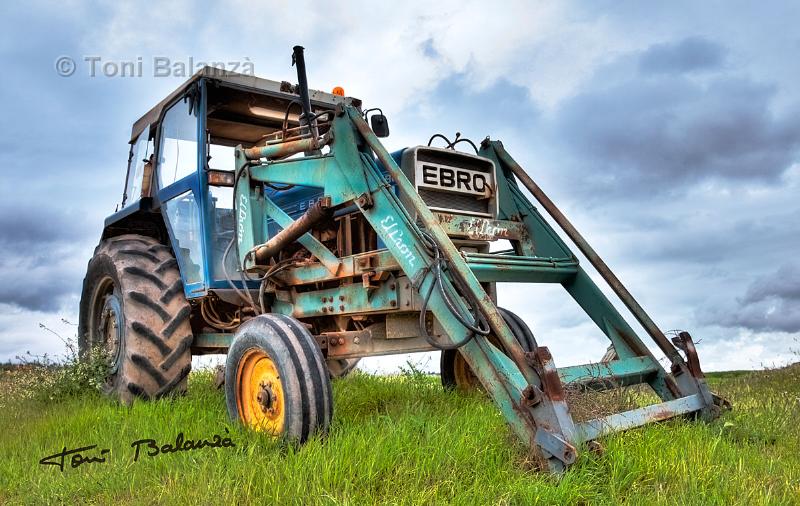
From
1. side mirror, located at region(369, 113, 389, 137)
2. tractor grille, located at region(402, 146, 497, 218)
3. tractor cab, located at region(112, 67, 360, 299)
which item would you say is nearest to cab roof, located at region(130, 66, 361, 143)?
tractor cab, located at region(112, 67, 360, 299)

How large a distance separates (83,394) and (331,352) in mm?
3028

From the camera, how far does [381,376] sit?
24.7 ft

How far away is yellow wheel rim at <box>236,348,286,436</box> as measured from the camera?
405 cm

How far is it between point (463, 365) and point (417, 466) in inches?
101

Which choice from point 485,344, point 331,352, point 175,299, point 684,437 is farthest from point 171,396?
point 684,437

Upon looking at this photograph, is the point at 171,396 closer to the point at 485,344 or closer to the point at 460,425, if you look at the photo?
the point at 460,425

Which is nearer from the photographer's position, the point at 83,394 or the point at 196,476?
the point at 196,476

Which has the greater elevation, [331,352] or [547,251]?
[547,251]

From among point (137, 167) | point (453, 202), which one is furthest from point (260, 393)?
point (137, 167)

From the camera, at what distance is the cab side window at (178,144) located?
5871mm

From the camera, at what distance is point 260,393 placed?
412cm
